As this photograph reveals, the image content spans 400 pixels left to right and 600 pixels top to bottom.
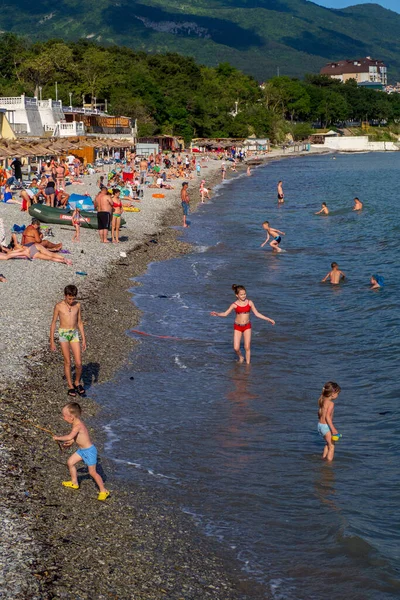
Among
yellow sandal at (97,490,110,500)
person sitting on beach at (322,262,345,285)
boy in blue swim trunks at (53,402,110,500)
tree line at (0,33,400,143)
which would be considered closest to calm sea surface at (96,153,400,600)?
person sitting on beach at (322,262,345,285)

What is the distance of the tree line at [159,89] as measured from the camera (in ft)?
326

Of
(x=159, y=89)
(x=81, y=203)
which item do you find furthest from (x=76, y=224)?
(x=159, y=89)

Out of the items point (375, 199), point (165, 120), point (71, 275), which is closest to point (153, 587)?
point (71, 275)

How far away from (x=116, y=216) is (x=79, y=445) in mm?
16907

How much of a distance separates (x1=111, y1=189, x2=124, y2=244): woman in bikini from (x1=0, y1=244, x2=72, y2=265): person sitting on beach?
4387 millimetres

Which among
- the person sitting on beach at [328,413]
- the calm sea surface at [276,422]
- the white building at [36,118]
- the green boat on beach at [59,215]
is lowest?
the calm sea surface at [276,422]

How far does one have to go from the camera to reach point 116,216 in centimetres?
2469

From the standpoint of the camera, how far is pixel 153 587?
676cm

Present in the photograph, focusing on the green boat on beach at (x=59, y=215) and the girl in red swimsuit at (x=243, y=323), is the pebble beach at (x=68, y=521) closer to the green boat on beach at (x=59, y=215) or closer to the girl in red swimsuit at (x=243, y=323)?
the girl in red swimsuit at (x=243, y=323)

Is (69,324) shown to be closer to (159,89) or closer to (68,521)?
(68,521)

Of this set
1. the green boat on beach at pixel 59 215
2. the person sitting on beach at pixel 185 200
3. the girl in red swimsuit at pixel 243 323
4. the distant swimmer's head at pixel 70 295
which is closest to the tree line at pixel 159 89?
the person sitting on beach at pixel 185 200

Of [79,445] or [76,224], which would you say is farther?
[76,224]

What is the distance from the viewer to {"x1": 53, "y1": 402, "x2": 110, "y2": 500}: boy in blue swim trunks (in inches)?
324

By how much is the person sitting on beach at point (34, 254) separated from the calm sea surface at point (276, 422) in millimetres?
2346
